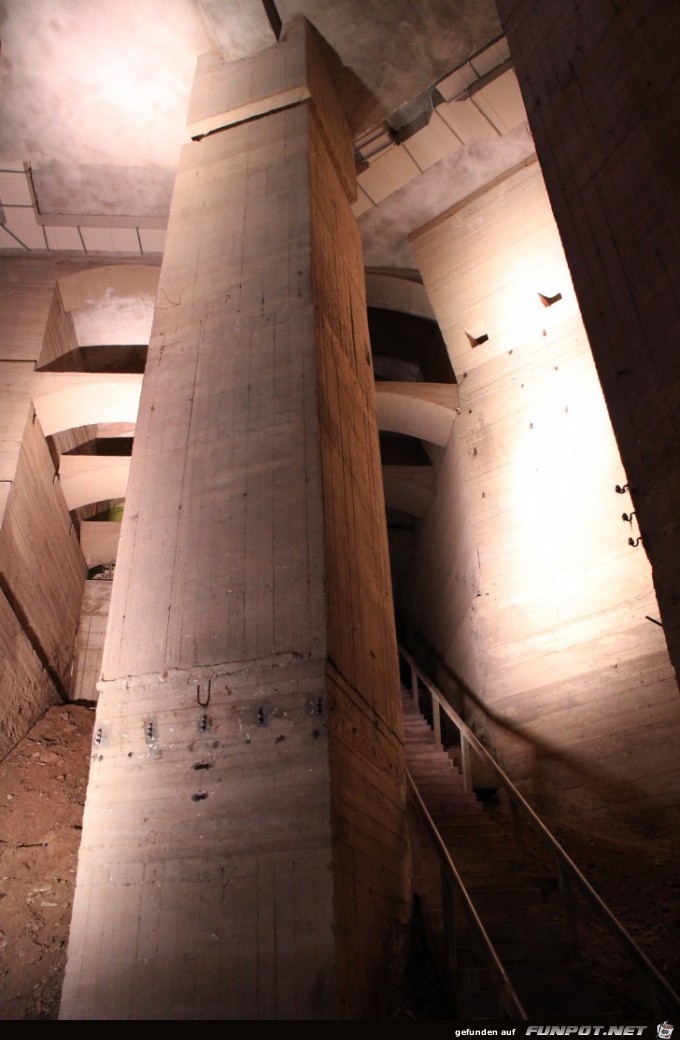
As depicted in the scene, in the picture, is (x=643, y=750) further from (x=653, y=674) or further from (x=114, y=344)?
(x=114, y=344)

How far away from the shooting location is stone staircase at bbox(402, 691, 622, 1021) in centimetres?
417

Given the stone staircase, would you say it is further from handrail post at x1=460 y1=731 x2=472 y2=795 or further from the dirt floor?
handrail post at x1=460 y1=731 x2=472 y2=795

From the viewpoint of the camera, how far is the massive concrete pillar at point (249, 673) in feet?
11.3

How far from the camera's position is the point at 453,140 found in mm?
9523

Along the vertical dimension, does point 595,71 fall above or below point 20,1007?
above

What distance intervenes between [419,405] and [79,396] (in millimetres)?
4523

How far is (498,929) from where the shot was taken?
4773 mm

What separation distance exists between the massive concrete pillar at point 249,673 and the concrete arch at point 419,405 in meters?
3.09

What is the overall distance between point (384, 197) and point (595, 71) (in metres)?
5.91

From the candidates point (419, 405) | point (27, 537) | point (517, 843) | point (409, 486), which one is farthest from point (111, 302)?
point (517, 843)

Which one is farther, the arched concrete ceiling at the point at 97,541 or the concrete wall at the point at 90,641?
the arched concrete ceiling at the point at 97,541

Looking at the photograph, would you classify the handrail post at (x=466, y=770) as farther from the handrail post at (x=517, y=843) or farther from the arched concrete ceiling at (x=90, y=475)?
the arched concrete ceiling at (x=90, y=475)

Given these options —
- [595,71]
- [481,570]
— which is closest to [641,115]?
[595,71]

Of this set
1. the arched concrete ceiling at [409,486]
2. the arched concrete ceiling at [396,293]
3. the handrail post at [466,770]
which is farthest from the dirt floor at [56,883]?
the arched concrete ceiling at [396,293]
